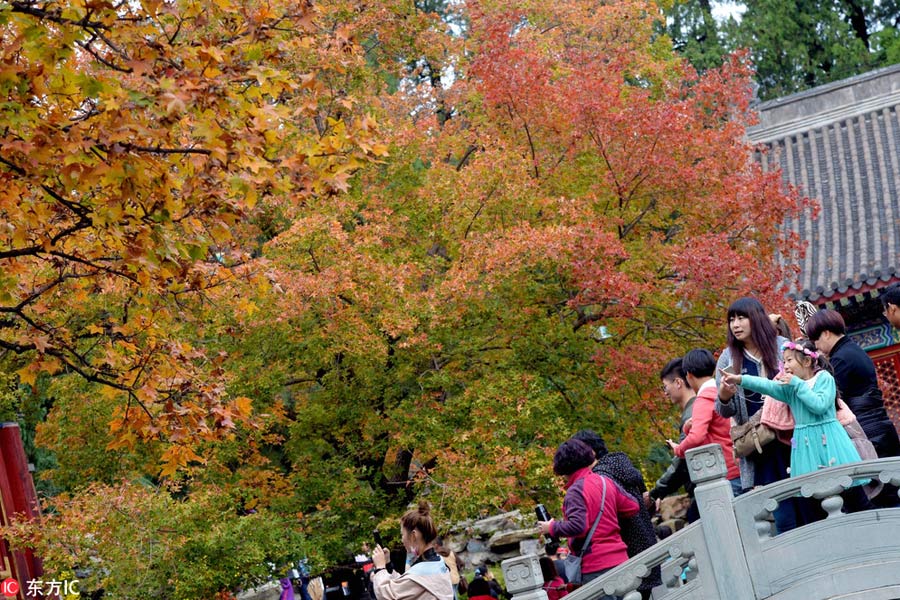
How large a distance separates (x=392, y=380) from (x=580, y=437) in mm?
6075

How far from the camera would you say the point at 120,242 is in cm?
712

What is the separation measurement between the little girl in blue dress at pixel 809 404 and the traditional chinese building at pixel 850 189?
8.83 meters

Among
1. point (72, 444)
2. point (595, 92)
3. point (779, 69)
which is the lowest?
point (72, 444)

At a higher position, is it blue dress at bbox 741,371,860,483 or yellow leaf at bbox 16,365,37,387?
yellow leaf at bbox 16,365,37,387

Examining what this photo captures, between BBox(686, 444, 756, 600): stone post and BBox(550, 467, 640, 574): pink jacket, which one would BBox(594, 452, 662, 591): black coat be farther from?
BBox(686, 444, 756, 600): stone post

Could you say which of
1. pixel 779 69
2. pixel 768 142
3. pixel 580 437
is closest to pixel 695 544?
pixel 580 437

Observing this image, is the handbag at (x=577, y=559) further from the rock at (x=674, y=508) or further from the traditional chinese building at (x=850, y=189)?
the traditional chinese building at (x=850, y=189)

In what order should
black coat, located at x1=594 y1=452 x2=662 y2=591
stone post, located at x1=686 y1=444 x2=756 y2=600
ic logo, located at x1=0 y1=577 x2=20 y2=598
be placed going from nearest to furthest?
stone post, located at x1=686 y1=444 x2=756 y2=600 < black coat, located at x1=594 y1=452 x2=662 y2=591 < ic logo, located at x1=0 y1=577 x2=20 y2=598

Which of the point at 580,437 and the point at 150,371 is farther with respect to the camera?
the point at 150,371

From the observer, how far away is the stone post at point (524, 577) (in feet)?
19.1

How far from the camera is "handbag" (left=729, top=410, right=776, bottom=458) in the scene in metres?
6.43

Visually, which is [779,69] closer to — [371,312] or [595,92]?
[595,92]

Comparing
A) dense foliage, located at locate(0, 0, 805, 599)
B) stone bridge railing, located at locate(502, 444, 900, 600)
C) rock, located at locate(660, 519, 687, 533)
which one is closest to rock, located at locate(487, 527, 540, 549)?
rock, located at locate(660, 519, 687, 533)
